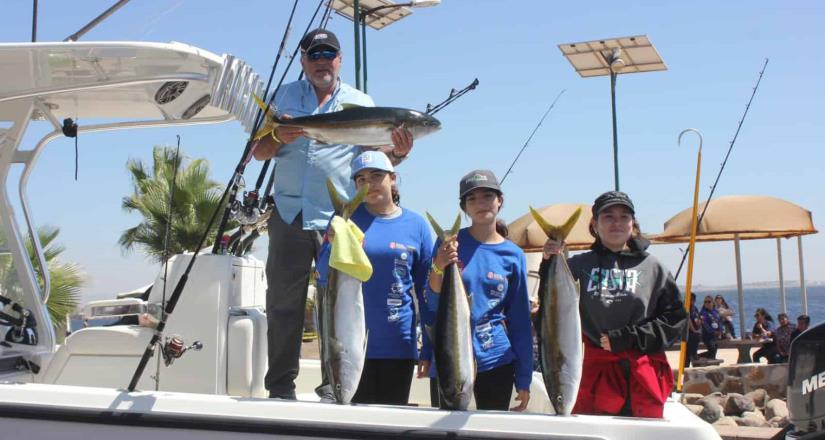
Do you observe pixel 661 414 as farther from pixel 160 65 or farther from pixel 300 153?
pixel 160 65

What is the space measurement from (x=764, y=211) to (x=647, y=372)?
1363 centimetres

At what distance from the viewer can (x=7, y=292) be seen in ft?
14.9

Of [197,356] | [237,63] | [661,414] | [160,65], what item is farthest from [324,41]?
[661,414]

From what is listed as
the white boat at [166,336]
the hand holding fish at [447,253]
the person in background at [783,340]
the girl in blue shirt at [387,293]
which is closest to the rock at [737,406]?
the person in background at [783,340]

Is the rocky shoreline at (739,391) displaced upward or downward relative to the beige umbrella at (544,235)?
downward

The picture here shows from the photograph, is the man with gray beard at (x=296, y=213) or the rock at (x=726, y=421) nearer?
the man with gray beard at (x=296, y=213)

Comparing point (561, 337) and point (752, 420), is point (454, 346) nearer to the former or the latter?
point (561, 337)

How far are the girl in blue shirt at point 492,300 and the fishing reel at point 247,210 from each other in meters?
1.27

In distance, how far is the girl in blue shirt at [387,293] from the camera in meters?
3.37

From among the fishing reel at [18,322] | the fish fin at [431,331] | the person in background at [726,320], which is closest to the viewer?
the fish fin at [431,331]

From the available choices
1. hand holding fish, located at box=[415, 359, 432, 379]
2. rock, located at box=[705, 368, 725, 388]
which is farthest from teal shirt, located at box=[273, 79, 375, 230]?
rock, located at box=[705, 368, 725, 388]

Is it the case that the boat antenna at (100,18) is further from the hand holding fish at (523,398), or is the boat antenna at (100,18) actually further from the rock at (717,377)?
the rock at (717,377)

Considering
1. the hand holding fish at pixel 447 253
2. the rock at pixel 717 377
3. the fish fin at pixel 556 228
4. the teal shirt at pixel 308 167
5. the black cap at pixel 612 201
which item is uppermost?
the teal shirt at pixel 308 167

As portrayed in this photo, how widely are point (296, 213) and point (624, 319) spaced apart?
1.64 metres
